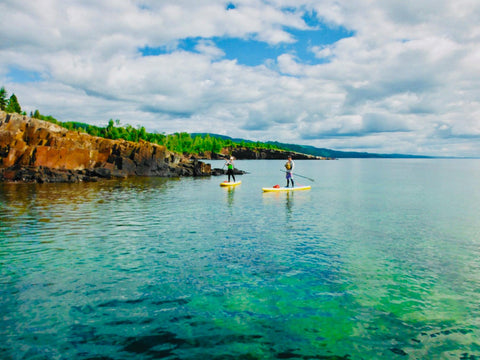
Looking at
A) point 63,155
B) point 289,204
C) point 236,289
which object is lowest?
point 236,289

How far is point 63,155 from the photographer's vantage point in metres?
62.4

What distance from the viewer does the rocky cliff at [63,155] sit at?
56812 millimetres

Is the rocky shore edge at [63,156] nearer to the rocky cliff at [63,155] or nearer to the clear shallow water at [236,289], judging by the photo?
the rocky cliff at [63,155]

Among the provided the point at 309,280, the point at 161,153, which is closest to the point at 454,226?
the point at 309,280

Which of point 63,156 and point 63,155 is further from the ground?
point 63,155

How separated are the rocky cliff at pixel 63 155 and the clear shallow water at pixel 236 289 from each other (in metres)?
36.8

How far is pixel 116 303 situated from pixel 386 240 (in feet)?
53.3

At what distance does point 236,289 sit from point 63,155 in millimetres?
61235

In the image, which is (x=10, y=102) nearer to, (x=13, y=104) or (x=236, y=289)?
(x=13, y=104)

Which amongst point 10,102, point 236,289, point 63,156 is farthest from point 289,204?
point 10,102

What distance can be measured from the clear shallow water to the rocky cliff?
3675cm

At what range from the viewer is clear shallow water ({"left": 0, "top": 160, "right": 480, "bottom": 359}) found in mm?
8711

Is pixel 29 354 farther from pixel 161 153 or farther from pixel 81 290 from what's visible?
pixel 161 153

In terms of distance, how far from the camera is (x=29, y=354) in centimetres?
807
